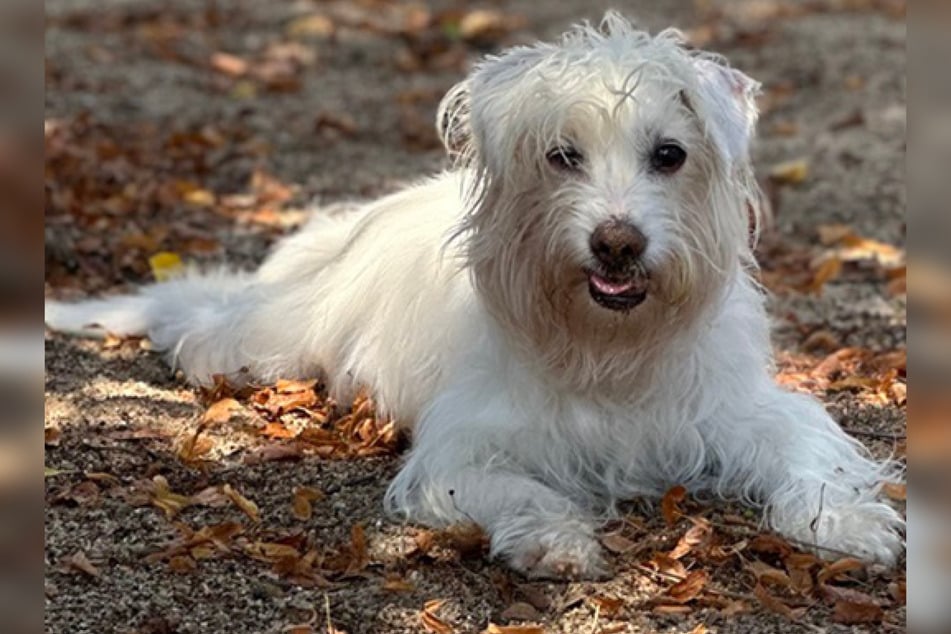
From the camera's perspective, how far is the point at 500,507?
4664 millimetres

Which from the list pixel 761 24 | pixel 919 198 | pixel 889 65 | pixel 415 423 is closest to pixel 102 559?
pixel 415 423

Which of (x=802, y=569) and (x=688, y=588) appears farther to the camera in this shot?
(x=802, y=569)

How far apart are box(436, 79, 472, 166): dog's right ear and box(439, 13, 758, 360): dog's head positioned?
0.14 metres

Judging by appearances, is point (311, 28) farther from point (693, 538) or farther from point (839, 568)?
point (839, 568)

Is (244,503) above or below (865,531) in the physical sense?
below

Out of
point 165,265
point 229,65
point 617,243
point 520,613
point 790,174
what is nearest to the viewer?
point 520,613

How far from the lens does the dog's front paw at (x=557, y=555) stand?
4371 mm

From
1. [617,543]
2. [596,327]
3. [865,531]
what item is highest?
[596,327]

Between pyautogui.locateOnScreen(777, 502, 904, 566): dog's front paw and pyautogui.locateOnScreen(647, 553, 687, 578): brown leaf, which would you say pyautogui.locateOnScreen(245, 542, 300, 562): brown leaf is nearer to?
pyautogui.locateOnScreen(647, 553, 687, 578): brown leaf

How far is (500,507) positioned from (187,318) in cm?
232

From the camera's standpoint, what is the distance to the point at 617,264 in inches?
171

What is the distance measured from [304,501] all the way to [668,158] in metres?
1.47

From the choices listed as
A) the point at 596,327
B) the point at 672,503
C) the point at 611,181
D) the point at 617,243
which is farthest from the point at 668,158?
the point at 672,503

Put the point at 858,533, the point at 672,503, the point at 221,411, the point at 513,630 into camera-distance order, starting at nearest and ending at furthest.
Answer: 1. the point at 513,630
2. the point at 858,533
3. the point at 672,503
4. the point at 221,411
